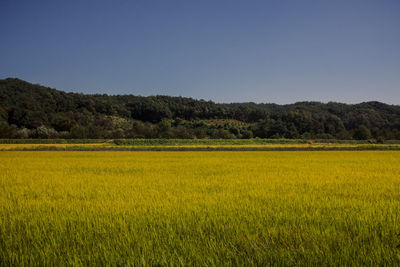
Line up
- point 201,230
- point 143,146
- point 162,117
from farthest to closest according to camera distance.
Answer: point 162,117 < point 143,146 < point 201,230

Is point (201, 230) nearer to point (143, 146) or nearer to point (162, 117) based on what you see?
point (143, 146)

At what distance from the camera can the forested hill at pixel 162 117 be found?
207 feet

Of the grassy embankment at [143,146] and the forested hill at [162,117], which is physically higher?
the forested hill at [162,117]

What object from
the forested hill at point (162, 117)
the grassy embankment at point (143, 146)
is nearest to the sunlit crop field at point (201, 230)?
the grassy embankment at point (143, 146)

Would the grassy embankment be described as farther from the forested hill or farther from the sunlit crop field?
the sunlit crop field

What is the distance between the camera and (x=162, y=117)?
331 ft

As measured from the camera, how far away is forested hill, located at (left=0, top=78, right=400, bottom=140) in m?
63.1

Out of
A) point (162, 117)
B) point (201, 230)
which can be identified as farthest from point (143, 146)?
point (162, 117)

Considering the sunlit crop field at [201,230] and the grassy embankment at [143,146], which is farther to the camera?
the grassy embankment at [143,146]

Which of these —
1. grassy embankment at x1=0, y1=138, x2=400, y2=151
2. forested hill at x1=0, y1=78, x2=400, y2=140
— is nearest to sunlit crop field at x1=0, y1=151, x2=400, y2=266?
grassy embankment at x1=0, y1=138, x2=400, y2=151

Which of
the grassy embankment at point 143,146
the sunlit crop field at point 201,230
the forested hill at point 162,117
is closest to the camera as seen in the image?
the sunlit crop field at point 201,230

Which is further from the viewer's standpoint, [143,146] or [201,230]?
[143,146]

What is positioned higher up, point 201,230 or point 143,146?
point 201,230

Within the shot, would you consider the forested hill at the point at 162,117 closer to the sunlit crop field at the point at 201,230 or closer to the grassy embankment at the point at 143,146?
the grassy embankment at the point at 143,146
